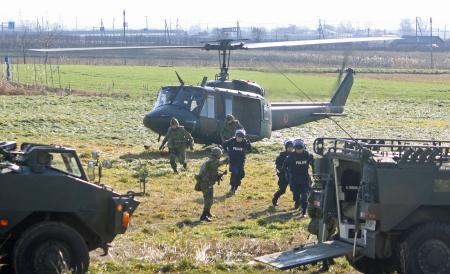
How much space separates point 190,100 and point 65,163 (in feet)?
53.9

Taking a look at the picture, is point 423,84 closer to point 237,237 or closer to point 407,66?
point 407,66

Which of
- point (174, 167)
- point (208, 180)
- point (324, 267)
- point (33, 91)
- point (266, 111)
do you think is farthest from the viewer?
point (33, 91)

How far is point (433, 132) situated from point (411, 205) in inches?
992

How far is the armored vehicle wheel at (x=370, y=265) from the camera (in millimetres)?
12914

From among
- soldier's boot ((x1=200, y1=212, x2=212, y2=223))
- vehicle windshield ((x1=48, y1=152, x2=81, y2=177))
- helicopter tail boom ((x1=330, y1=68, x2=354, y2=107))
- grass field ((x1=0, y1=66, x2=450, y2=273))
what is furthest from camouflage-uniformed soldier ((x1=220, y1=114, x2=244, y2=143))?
vehicle windshield ((x1=48, y1=152, x2=81, y2=177))

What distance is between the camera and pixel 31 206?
38.5ft

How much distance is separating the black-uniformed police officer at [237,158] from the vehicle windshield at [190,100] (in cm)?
638

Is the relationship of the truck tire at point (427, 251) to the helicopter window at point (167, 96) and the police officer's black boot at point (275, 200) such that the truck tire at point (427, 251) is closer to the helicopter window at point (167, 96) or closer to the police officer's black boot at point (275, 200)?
the police officer's black boot at point (275, 200)

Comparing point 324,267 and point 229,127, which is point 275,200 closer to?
point 229,127

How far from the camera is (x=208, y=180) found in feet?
61.4

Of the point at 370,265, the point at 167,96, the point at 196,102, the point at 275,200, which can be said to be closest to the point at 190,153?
the point at 196,102

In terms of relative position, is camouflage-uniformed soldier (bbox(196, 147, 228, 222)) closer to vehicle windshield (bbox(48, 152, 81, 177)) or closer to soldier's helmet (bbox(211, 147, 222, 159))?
soldier's helmet (bbox(211, 147, 222, 159))

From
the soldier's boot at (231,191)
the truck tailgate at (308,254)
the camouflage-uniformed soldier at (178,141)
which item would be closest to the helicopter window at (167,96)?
the camouflage-uniformed soldier at (178,141)

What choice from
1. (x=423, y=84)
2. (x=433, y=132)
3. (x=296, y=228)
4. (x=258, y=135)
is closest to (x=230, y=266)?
(x=296, y=228)
